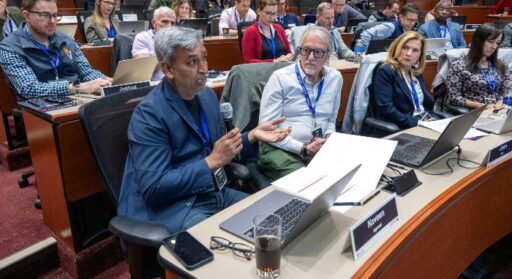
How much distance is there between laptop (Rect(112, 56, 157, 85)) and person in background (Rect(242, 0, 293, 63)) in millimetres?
1476

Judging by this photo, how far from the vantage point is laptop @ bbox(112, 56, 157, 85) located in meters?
2.21

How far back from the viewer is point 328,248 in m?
1.03

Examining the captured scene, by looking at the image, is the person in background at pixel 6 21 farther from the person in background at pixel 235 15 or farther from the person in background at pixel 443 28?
the person in background at pixel 443 28

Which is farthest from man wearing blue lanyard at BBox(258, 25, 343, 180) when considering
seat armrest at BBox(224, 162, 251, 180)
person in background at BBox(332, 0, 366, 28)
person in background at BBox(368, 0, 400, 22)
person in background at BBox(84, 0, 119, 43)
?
person in background at BBox(368, 0, 400, 22)

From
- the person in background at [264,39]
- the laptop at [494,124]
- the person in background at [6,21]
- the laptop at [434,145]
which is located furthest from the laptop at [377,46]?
the person in background at [6,21]

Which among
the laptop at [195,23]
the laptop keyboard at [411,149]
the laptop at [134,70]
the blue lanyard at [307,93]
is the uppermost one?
the laptop at [195,23]

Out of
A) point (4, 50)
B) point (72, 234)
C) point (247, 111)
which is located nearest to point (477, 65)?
point (247, 111)

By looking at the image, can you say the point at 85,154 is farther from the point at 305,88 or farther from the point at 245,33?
the point at 245,33

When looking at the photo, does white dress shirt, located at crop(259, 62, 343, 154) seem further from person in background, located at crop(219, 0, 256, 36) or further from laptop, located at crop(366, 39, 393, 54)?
person in background, located at crop(219, 0, 256, 36)

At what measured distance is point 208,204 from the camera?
1.50 metres

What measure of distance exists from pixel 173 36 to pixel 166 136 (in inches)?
13.7

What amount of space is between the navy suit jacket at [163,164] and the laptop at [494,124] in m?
1.42

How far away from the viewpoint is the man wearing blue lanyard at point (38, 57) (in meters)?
2.25

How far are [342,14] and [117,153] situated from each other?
5941 millimetres
